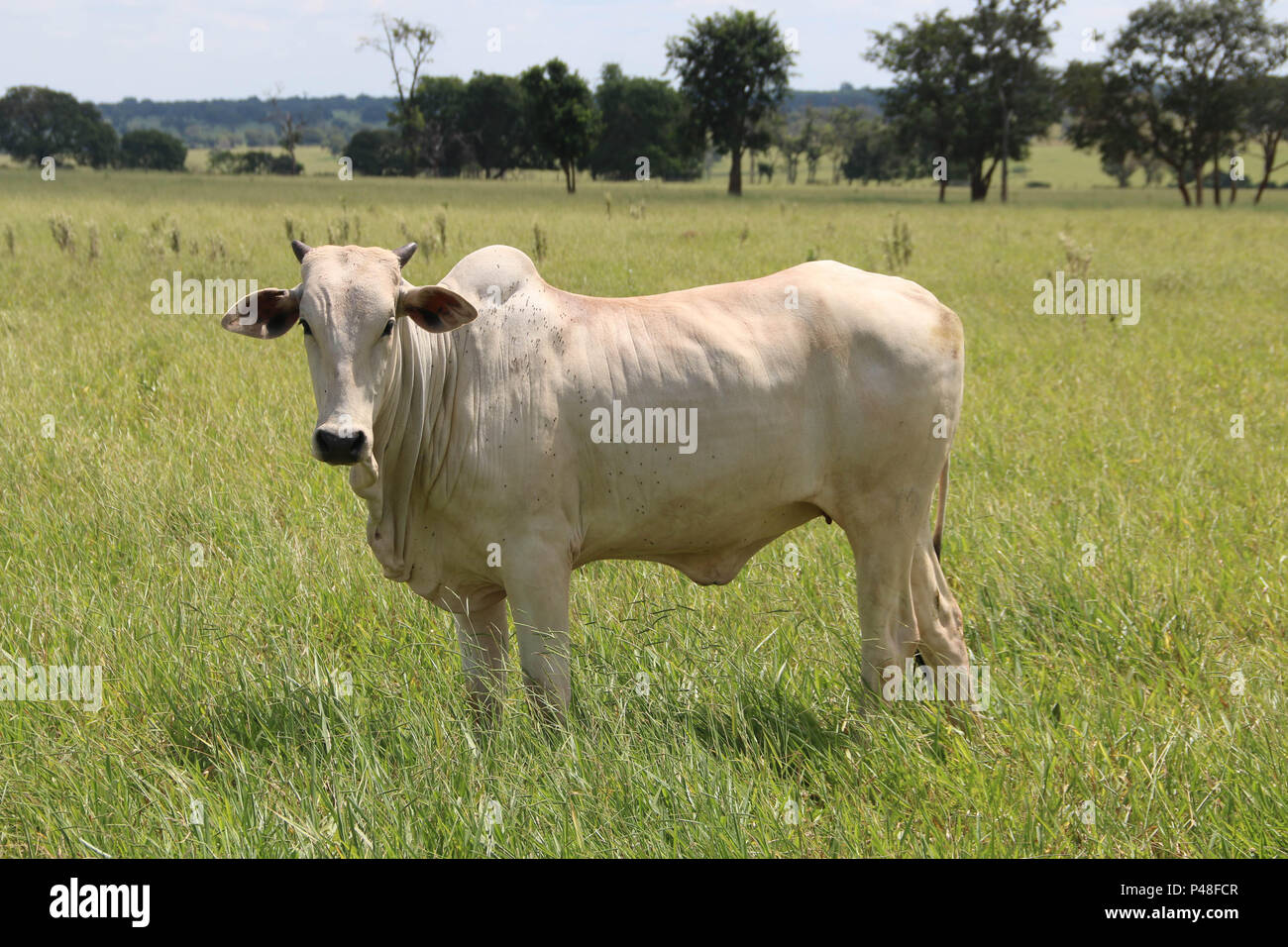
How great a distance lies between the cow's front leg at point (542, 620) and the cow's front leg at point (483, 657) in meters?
0.26

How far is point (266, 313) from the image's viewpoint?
3.17m

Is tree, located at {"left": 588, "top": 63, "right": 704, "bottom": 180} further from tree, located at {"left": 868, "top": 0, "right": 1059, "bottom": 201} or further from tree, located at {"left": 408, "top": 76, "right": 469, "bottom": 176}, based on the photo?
tree, located at {"left": 868, "top": 0, "right": 1059, "bottom": 201}

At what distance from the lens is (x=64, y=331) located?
958 cm

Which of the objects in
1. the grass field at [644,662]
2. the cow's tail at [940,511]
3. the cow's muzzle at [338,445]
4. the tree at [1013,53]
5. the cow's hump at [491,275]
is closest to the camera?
the cow's muzzle at [338,445]

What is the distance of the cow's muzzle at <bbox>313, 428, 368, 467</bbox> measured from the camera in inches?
111

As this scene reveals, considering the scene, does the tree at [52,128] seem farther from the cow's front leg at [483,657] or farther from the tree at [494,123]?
the cow's front leg at [483,657]

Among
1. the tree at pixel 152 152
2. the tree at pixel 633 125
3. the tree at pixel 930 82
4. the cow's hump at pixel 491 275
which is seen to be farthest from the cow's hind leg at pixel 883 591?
the tree at pixel 152 152

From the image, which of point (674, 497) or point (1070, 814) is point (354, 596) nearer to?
point (674, 497)

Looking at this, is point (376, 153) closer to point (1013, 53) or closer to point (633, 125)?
point (633, 125)

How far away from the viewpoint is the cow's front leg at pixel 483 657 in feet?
11.9

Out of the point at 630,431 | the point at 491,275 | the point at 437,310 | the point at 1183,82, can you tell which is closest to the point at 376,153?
the point at 1183,82

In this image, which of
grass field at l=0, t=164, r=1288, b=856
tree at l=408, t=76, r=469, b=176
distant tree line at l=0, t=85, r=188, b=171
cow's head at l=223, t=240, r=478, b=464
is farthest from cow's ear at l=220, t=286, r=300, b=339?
distant tree line at l=0, t=85, r=188, b=171

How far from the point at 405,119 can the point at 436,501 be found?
6327 cm

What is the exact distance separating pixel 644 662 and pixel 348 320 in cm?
174
